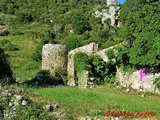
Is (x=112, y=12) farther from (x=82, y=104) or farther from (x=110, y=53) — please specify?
(x=82, y=104)

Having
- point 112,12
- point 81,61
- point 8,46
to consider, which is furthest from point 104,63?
point 112,12

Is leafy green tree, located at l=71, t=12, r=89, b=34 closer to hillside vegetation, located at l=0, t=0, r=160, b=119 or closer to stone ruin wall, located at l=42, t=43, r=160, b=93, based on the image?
hillside vegetation, located at l=0, t=0, r=160, b=119

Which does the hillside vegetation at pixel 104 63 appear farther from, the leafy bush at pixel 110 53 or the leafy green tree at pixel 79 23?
the leafy green tree at pixel 79 23

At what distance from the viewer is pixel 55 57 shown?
27.8 metres

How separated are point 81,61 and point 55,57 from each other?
9.26 feet

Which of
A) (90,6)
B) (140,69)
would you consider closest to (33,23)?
(90,6)

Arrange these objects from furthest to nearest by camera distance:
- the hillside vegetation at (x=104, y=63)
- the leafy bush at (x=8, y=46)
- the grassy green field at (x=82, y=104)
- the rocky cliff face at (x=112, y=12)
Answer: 1. the rocky cliff face at (x=112, y=12)
2. the leafy bush at (x=8, y=46)
3. the hillside vegetation at (x=104, y=63)
4. the grassy green field at (x=82, y=104)

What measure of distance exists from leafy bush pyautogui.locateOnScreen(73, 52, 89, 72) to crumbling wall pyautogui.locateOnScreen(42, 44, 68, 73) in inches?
65.0

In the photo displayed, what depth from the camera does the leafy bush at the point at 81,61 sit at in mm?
25484

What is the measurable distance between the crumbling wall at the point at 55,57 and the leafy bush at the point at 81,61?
1.65 meters

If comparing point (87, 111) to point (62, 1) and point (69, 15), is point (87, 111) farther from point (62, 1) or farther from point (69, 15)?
point (62, 1)

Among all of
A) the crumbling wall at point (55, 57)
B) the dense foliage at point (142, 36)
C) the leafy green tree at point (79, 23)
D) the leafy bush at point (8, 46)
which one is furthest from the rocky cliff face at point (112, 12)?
the dense foliage at point (142, 36)

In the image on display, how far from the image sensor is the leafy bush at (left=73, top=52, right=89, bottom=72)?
2548cm

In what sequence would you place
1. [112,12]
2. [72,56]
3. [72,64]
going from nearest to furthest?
[72,64], [72,56], [112,12]
